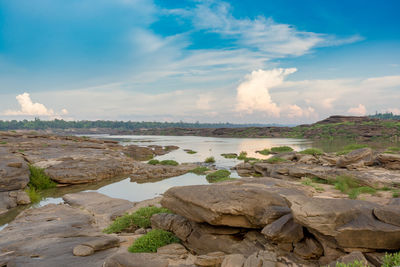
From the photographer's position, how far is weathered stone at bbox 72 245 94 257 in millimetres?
8617

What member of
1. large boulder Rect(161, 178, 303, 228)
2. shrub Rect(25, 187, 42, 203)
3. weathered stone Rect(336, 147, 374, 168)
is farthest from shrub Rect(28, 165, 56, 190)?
weathered stone Rect(336, 147, 374, 168)

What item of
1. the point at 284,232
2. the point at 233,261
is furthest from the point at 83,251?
the point at 284,232

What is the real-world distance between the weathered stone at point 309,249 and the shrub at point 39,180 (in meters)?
24.1

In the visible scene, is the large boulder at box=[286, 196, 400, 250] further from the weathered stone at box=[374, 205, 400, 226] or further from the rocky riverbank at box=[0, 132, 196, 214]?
the rocky riverbank at box=[0, 132, 196, 214]

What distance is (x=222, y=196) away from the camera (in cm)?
861

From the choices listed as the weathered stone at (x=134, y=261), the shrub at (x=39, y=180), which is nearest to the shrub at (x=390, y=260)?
the weathered stone at (x=134, y=261)

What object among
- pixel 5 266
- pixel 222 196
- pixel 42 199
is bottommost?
pixel 42 199

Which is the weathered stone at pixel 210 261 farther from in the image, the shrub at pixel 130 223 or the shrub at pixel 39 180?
the shrub at pixel 39 180

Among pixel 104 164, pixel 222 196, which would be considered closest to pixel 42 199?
pixel 104 164

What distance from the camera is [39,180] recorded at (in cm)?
2314

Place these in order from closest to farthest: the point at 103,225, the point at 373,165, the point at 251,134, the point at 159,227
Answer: the point at 159,227
the point at 103,225
the point at 373,165
the point at 251,134

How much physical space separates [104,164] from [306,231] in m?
27.2

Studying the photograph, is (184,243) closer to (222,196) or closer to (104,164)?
(222,196)

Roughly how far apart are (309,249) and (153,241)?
591 centimetres
